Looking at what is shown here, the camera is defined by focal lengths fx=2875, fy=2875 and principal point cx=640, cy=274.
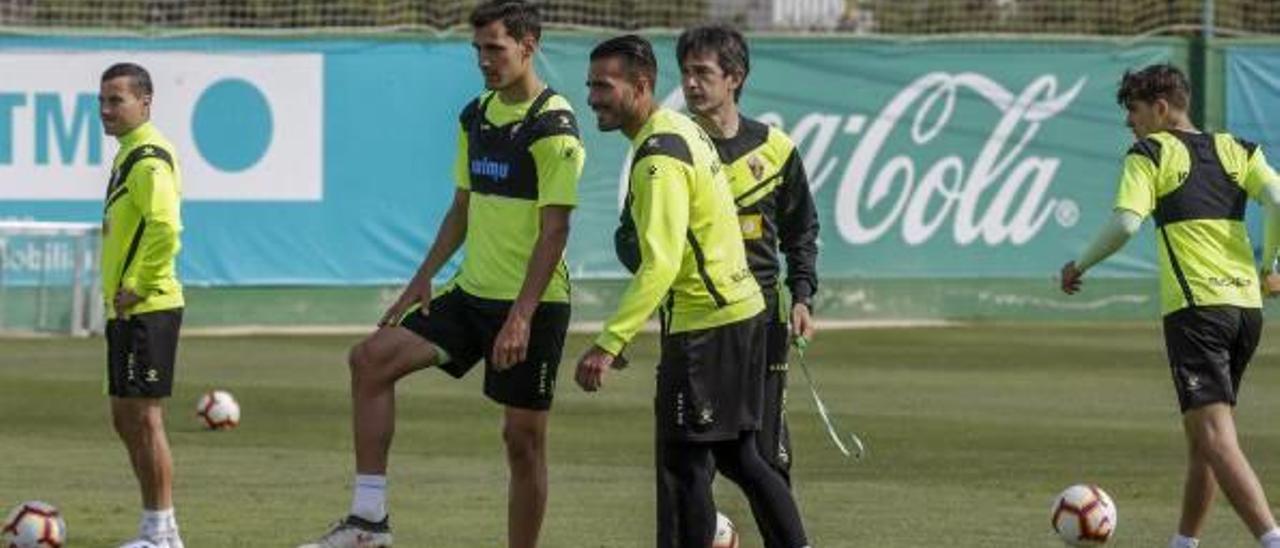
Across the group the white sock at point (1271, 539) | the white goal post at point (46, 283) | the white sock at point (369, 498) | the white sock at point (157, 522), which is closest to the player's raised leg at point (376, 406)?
the white sock at point (369, 498)

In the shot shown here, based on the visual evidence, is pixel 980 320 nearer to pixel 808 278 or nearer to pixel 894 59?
pixel 894 59

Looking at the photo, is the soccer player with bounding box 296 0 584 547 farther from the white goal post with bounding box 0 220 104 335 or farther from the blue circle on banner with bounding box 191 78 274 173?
the blue circle on banner with bounding box 191 78 274 173

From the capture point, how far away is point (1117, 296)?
97.6 feet

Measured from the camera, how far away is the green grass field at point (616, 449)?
42.0 feet

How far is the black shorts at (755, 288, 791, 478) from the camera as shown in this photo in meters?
10.5

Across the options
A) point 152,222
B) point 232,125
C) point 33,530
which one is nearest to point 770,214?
point 152,222

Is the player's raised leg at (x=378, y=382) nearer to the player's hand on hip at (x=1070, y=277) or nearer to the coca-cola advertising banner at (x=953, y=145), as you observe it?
the player's hand on hip at (x=1070, y=277)

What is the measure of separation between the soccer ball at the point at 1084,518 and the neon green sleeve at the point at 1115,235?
45.1 inches

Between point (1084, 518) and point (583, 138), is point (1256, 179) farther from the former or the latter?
point (583, 138)

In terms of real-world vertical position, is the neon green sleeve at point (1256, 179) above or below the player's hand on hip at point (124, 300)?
above

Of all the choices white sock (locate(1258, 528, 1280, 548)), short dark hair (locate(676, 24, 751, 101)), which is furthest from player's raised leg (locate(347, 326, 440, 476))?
white sock (locate(1258, 528, 1280, 548))

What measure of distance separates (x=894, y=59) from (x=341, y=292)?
608 centimetres

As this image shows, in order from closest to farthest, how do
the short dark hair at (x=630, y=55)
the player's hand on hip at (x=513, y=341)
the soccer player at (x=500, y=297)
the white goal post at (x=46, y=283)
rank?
the short dark hair at (x=630, y=55)
the player's hand on hip at (x=513, y=341)
the soccer player at (x=500, y=297)
the white goal post at (x=46, y=283)

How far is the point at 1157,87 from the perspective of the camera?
1134 centimetres
